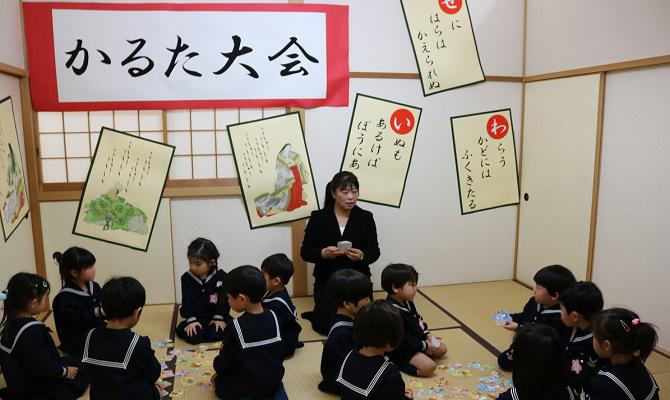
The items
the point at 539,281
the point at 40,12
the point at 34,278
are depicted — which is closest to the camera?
the point at 34,278

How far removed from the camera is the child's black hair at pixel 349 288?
2.56 meters

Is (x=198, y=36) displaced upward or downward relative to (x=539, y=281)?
upward

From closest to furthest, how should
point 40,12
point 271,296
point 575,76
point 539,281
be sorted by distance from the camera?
point 539,281, point 271,296, point 40,12, point 575,76

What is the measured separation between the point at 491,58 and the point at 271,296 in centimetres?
291

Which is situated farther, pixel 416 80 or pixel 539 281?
pixel 416 80

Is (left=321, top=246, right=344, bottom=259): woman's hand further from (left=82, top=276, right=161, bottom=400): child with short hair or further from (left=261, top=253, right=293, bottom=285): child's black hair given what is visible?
(left=82, top=276, right=161, bottom=400): child with short hair

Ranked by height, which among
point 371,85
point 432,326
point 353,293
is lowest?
point 432,326

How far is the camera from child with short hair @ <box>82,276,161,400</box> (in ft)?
7.10

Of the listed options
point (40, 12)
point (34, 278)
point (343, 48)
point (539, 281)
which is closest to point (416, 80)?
point (343, 48)

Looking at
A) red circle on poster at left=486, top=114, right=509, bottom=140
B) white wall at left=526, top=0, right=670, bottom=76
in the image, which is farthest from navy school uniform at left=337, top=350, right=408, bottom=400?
red circle on poster at left=486, top=114, right=509, bottom=140

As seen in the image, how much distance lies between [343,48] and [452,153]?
1.34 m

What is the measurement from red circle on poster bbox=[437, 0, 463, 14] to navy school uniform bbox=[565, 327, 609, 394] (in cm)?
287

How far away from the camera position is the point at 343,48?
4.20 meters

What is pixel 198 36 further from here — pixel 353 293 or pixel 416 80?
pixel 353 293
